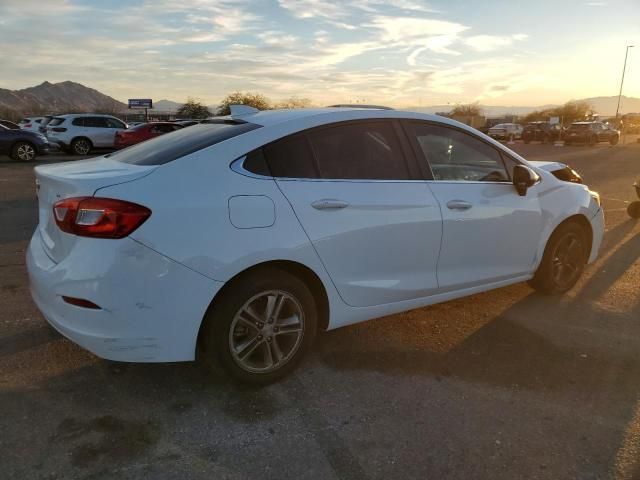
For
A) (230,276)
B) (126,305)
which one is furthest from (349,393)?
(126,305)

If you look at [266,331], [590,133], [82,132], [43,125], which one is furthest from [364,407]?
[590,133]

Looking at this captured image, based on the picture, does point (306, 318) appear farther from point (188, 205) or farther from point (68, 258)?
point (68, 258)

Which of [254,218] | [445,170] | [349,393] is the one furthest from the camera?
[445,170]

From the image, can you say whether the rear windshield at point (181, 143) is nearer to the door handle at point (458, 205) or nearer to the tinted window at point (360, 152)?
the tinted window at point (360, 152)

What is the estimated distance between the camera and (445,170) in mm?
3963

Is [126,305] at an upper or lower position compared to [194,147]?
lower

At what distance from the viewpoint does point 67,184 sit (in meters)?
2.96

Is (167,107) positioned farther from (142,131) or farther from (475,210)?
(475,210)

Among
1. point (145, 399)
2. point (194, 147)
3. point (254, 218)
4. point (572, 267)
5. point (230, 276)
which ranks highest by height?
point (194, 147)

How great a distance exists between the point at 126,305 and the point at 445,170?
2410 millimetres

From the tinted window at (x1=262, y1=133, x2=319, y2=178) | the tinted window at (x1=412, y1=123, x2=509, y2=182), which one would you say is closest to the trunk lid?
the tinted window at (x1=262, y1=133, x2=319, y2=178)

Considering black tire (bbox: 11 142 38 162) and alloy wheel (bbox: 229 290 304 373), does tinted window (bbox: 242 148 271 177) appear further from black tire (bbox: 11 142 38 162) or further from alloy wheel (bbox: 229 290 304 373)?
black tire (bbox: 11 142 38 162)

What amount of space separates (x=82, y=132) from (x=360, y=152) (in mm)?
21124

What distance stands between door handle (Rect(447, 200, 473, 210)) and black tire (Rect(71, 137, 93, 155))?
69.8 ft
